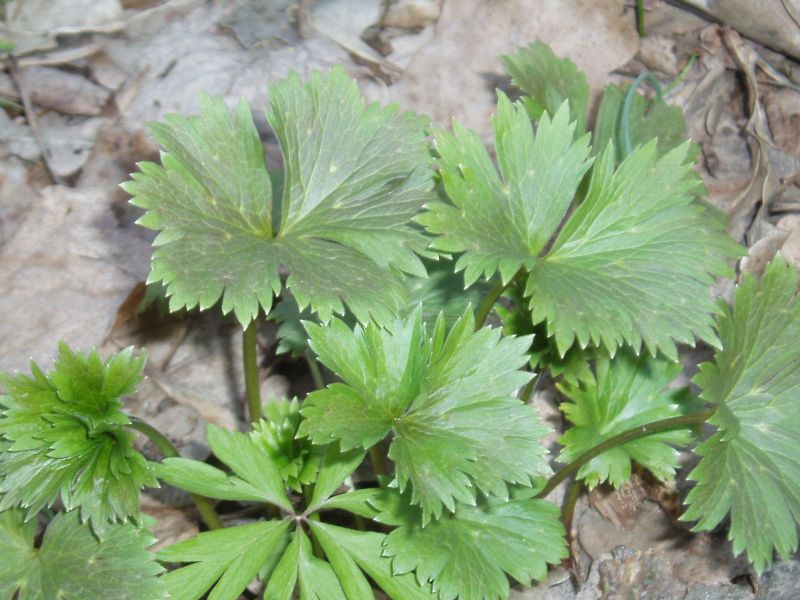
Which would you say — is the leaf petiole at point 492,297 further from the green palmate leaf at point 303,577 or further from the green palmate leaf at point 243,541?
the green palmate leaf at point 303,577

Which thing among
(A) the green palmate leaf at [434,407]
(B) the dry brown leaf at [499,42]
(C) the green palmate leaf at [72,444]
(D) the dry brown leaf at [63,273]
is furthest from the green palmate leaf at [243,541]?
(B) the dry brown leaf at [499,42]

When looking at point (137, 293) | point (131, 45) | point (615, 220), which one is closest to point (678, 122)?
point (615, 220)

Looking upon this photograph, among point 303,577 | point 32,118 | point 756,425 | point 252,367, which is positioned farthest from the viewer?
point 32,118

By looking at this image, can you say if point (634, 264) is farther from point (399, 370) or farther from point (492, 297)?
point (399, 370)

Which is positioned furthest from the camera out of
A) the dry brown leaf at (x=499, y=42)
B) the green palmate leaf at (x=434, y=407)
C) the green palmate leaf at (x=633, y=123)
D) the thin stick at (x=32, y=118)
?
the dry brown leaf at (x=499, y=42)

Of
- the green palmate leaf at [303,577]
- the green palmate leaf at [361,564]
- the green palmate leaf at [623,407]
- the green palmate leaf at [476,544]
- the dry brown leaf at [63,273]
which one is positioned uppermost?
the green palmate leaf at [623,407]

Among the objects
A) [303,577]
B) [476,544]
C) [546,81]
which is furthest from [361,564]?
[546,81]
